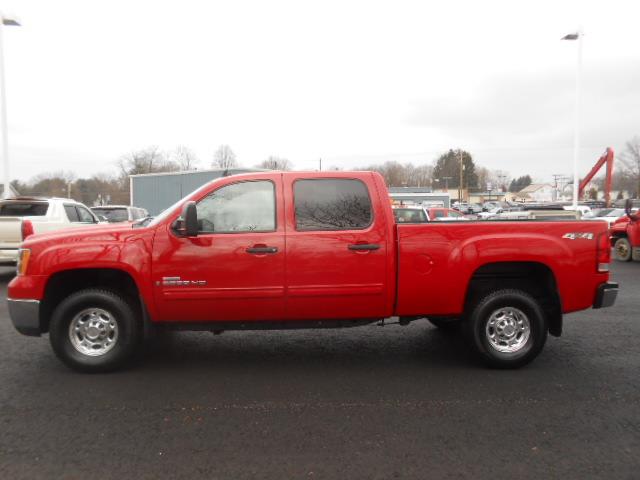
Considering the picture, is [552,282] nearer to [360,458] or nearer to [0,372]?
[360,458]

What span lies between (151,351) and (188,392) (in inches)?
55.5

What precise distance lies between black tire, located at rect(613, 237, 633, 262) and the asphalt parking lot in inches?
384

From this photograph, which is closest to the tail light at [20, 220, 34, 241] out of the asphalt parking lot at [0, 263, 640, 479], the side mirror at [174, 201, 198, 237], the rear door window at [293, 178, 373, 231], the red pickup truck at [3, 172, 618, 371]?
the asphalt parking lot at [0, 263, 640, 479]

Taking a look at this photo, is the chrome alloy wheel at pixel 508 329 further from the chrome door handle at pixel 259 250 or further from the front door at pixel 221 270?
the chrome door handle at pixel 259 250

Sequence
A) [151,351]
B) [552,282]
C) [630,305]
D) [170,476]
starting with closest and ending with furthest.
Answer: [170,476]
[552,282]
[151,351]
[630,305]

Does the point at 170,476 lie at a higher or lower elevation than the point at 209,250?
lower

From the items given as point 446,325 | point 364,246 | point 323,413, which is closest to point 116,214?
point 446,325

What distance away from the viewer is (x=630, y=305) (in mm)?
7895

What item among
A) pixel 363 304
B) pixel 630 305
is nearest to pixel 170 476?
pixel 363 304

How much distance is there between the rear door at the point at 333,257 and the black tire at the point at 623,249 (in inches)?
485

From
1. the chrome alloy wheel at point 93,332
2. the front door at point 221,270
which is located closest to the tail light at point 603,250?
the front door at point 221,270

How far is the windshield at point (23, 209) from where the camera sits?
10.7 m

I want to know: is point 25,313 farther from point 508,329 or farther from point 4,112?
point 4,112

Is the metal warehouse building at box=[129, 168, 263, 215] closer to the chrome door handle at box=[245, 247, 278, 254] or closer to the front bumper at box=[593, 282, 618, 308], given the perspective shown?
the chrome door handle at box=[245, 247, 278, 254]
